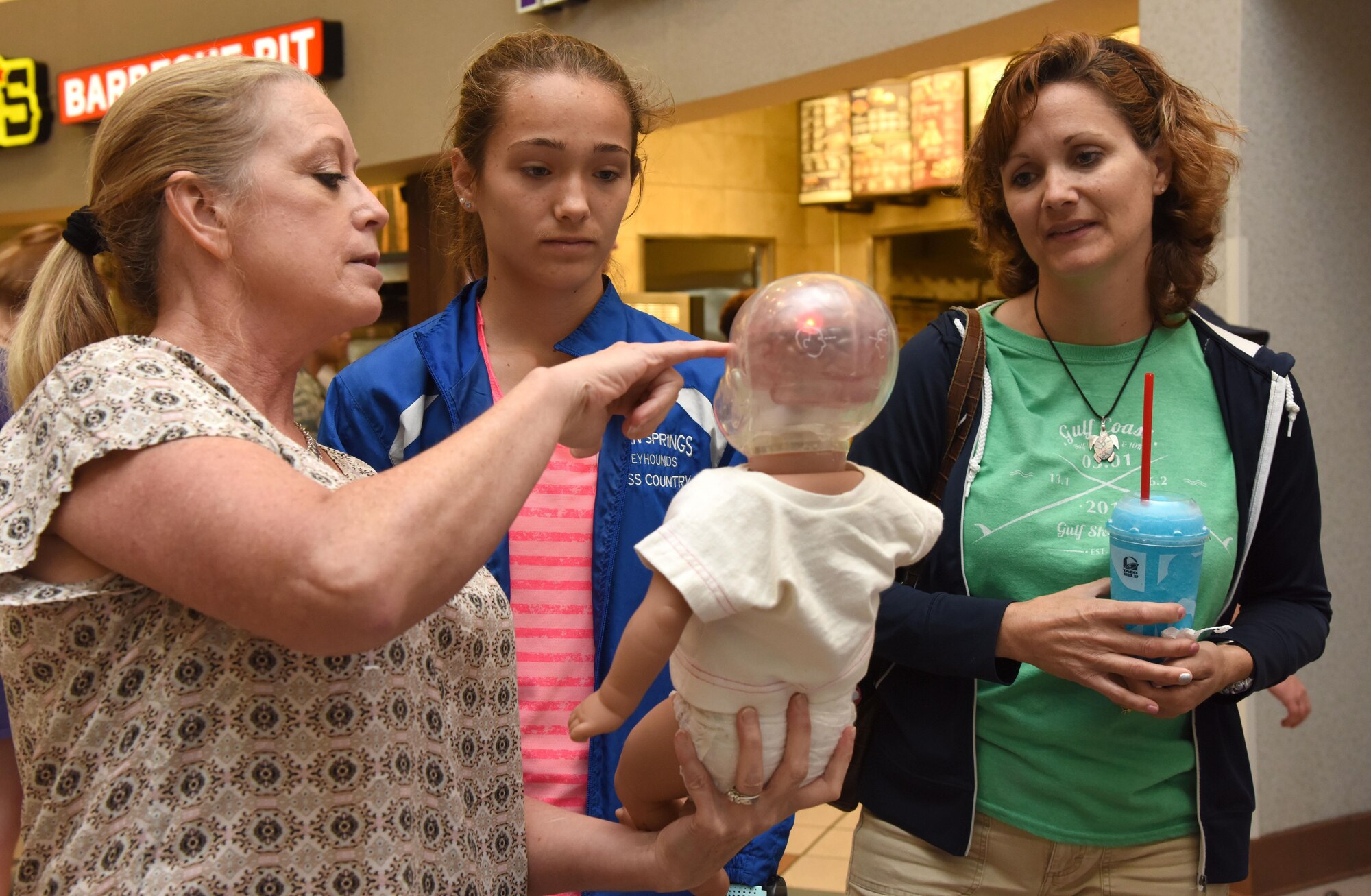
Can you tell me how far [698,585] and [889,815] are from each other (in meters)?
0.96

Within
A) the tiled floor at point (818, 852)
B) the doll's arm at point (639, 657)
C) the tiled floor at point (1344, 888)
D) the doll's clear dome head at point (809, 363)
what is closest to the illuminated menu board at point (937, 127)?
the tiled floor at point (818, 852)

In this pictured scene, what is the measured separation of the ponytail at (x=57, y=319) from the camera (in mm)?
1435

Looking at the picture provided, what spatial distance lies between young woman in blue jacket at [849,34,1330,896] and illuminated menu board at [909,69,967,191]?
605 cm

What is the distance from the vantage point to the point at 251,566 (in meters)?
1.08

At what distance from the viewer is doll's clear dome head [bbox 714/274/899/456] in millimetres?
1326

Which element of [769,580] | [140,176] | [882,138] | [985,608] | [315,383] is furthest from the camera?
[882,138]

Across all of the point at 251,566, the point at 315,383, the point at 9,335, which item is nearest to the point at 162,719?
the point at 251,566

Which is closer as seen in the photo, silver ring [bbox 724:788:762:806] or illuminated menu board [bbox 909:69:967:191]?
silver ring [bbox 724:788:762:806]

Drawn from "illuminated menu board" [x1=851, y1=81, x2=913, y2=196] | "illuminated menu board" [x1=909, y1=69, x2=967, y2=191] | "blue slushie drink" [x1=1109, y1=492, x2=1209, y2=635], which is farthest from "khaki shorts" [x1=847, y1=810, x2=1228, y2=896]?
"illuminated menu board" [x1=851, y1=81, x2=913, y2=196]

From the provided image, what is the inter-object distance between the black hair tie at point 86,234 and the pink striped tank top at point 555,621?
0.77 meters

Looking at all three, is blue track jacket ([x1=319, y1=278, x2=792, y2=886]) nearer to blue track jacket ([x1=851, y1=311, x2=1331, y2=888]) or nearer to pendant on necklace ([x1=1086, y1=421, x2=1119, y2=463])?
blue track jacket ([x1=851, y1=311, x2=1331, y2=888])

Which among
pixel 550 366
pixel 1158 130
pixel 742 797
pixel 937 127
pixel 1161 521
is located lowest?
pixel 742 797

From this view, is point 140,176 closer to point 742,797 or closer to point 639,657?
point 639,657

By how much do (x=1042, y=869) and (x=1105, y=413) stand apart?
2.53ft
